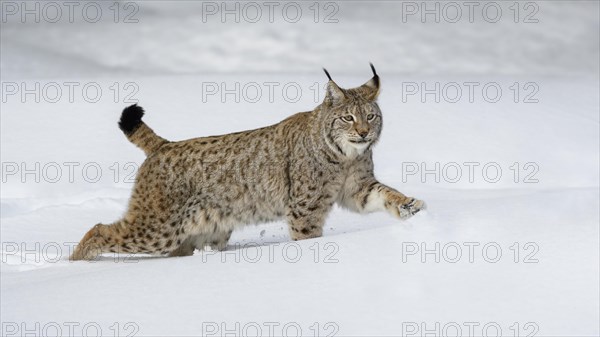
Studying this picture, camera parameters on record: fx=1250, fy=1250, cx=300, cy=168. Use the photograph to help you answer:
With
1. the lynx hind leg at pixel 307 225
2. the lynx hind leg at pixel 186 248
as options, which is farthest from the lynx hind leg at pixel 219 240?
the lynx hind leg at pixel 307 225

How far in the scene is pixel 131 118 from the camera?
24.4 ft

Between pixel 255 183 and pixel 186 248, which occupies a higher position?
pixel 255 183

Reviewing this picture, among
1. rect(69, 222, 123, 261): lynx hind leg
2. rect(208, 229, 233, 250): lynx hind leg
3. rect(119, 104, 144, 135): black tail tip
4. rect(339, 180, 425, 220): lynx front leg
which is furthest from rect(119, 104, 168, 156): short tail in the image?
rect(339, 180, 425, 220): lynx front leg

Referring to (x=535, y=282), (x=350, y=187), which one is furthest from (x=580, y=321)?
(x=350, y=187)

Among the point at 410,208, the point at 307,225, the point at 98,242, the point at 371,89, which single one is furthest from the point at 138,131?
the point at 410,208

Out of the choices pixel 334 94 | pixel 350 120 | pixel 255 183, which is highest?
pixel 334 94

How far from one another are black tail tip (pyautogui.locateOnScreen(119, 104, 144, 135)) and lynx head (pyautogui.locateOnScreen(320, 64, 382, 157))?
1.10 meters

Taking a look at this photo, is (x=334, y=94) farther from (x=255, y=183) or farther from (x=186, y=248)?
(x=186, y=248)

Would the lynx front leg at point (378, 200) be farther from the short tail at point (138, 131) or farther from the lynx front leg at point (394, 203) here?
the short tail at point (138, 131)

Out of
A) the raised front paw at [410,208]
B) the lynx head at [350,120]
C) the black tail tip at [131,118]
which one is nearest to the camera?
the raised front paw at [410,208]

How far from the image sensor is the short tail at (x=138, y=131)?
7.42m

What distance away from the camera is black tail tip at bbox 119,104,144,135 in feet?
24.2

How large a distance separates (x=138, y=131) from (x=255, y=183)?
2.67 feet

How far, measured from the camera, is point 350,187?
7.31 meters
